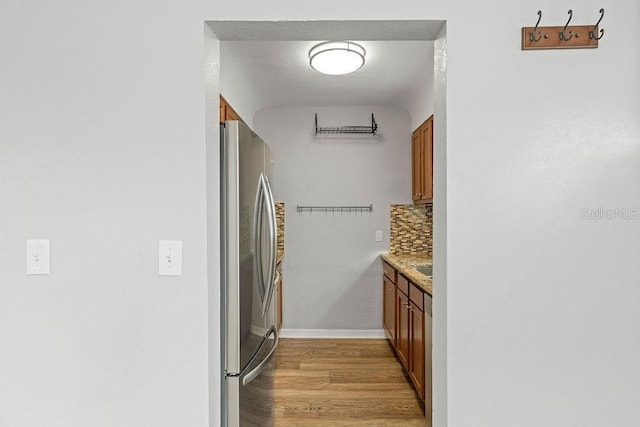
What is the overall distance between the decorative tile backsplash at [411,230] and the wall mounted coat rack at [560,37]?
2.77 metres

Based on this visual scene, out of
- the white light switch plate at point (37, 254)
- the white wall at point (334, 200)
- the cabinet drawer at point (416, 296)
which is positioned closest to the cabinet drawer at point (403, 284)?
the cabinet drawer at point (416, 296)

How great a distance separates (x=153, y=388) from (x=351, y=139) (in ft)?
10.4

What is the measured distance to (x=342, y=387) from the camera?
2.82 m

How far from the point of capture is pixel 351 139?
13.1 ft

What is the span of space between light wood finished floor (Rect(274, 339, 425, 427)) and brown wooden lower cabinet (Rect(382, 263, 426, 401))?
0.14 m

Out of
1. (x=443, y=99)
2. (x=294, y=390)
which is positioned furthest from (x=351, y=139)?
(x=443, y=99)

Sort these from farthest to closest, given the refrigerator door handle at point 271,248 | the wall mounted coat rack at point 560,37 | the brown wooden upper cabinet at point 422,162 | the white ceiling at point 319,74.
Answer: the brown wooden upper cabinet at point 422,162 → the white ceiling at point 319,74 → the refrigerator door handle at point 271,248 → the wall mounted coat rack at point 560,37

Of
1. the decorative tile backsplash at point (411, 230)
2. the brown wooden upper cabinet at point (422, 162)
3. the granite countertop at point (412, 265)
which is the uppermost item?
the brown wooden upper cabinet at point (422, 162)

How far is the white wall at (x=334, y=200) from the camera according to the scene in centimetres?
397

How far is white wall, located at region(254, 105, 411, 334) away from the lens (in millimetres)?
3969

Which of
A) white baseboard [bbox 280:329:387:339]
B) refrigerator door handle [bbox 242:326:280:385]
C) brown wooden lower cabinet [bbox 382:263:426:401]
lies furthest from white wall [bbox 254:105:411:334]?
refrigerator door handle [bbox 242:326:280:385]

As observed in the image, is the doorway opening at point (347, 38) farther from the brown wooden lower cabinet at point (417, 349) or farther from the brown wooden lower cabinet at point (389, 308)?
the brown wooden lower cabinet at point (389, 308)

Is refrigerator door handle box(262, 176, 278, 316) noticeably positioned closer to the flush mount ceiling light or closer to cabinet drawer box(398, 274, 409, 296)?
the flush mount ceiling light

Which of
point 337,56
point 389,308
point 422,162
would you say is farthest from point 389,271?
point 337,56
